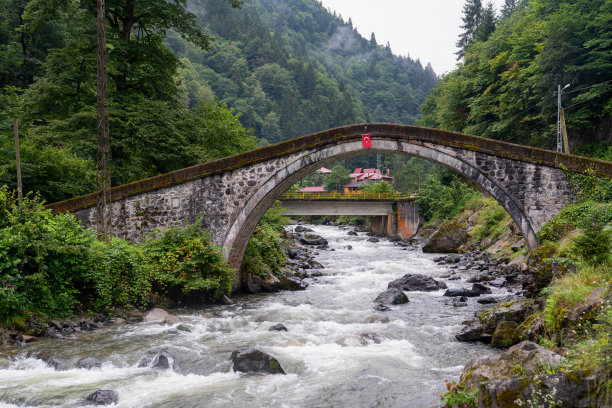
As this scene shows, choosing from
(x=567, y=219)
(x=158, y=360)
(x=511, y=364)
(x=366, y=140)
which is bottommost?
(x=158, y=360)

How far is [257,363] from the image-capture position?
812 centimetres

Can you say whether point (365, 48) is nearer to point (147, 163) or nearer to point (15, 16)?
point (15, 16)

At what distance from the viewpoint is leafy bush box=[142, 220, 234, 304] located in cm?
1287

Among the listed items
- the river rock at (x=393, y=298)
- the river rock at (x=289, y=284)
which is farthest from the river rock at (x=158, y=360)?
the river rock at (x=289, y=284)

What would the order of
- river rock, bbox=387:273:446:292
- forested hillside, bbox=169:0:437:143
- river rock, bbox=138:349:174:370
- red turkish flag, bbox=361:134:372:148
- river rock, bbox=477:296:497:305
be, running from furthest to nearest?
forested hillside, bbox=169:0:437:143 < river rock, bbox=387:273:446:292 < red turkish flag, bbox=361:134:372:148 < river rock, bbox=477:296:497:305 < river rock, bbox=138:349:174:370

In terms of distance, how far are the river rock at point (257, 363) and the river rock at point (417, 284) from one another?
8897mm

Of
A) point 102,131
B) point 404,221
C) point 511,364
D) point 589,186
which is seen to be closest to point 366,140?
point 589,186

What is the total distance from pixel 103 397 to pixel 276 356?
10.5ft

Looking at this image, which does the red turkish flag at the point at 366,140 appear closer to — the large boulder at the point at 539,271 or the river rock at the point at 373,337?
the large boulder at the point at 539,271

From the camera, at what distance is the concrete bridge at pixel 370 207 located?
3712 cm

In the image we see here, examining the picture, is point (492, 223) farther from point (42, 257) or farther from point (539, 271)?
point (42, 257)

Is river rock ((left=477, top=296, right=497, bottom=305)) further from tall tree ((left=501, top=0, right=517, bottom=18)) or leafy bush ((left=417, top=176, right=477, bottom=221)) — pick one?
tall tree ((left=501, top=0, right=517, bottom=18))

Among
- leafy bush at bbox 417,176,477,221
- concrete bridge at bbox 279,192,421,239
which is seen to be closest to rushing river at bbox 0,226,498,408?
leafy bush at bbox 417,176,477,221

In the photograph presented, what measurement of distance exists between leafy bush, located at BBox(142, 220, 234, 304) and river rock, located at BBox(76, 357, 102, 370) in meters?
4.32
